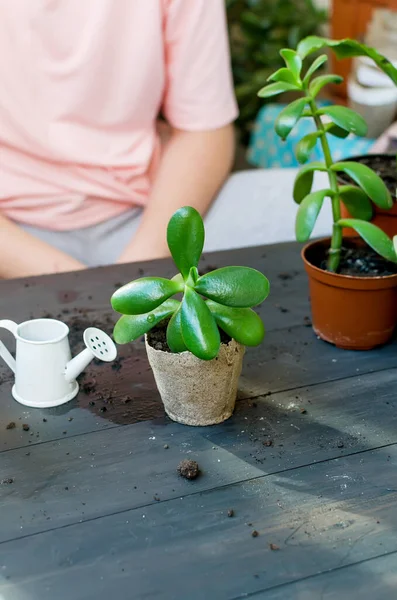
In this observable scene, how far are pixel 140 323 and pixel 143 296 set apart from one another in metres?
0.04

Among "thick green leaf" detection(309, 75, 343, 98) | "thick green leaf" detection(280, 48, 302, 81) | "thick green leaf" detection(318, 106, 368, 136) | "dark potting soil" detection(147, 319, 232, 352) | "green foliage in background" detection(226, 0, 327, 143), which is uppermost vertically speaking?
"thick green leaf" detection(280, 48, 302, 81)

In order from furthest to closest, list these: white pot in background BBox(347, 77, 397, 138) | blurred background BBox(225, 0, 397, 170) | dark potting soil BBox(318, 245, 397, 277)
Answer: blurred background BBox(225, 0, 397, 170) → white pot in background BBox(347, 77, 397, 138) → dark potting soil BBox(318, 245, 397, 277)

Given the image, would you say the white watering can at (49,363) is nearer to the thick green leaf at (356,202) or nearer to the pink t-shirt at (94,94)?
the thick green leaf at (356,202)

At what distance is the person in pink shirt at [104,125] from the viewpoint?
1.46m

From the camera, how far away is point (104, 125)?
1545 millimetres

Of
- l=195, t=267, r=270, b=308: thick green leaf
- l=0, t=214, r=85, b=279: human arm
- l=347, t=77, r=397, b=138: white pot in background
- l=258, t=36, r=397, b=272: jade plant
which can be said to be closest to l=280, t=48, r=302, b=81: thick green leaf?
l=258, t=36, r=397, b=272: jade plant

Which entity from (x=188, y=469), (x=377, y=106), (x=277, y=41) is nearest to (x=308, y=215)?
(x=188, y=469)

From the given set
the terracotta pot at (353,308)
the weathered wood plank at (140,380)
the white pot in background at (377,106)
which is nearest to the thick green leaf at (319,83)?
the terracotta pot at (353,308)

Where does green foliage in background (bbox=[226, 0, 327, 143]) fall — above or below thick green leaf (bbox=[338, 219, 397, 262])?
below

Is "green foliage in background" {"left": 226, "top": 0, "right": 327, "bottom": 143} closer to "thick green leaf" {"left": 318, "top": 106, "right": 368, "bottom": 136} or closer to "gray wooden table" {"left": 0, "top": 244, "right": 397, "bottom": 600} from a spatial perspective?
"thick green leaf" {"left": 318, "top": 106, "right": 368, "bottom": 136}

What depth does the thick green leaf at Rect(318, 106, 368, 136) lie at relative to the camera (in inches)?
37.5

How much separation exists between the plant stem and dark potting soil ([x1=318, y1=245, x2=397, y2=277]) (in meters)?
0.02

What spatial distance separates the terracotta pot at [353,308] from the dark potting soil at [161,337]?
221mm

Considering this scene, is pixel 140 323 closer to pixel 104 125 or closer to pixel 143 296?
pixel 143 296
